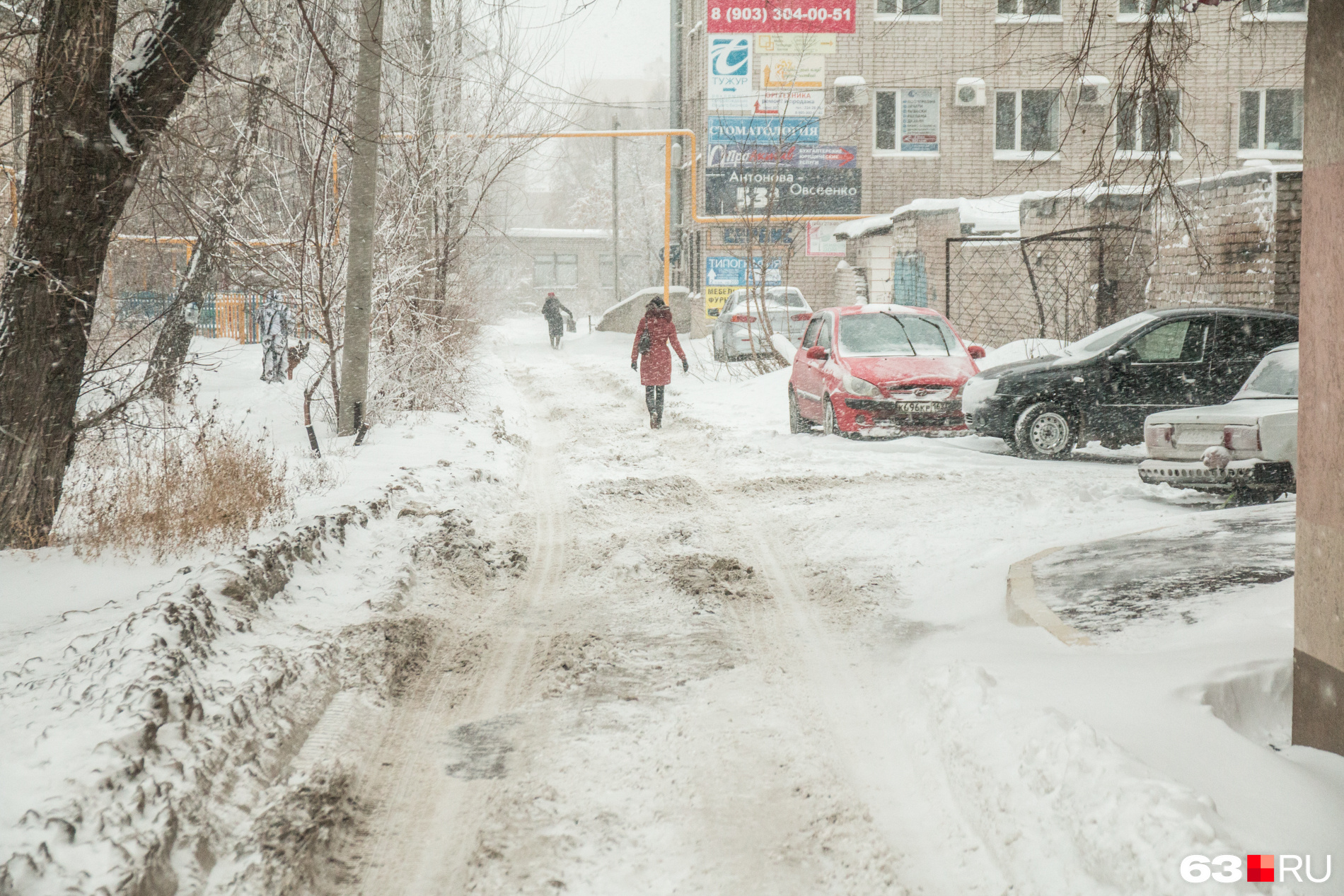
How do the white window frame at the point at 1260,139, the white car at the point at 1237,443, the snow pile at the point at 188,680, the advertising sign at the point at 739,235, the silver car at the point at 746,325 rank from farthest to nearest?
the white window frame at the point at 1260,139 → the advertising sign at the point at 739,235 → the silver car at the point at 746,325 → the white car at the point at 1237,443 → the snow pile at the point at 188,680

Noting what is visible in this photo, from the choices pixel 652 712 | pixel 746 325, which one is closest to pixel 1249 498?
pixel 652 712

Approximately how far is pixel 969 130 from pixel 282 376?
2067 cm

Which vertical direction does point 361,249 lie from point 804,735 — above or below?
above

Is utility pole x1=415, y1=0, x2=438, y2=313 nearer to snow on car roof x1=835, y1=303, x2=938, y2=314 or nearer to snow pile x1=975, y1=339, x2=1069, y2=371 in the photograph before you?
snow on car roof x1=835, y1=303, x2=938, y2=314

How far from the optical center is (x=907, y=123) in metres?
31.4

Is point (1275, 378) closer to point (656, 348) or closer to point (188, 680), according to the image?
point (656, 348)

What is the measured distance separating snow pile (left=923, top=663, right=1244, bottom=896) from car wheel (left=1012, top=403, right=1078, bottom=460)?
→ 27.5 feet

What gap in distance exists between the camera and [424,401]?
592 inches

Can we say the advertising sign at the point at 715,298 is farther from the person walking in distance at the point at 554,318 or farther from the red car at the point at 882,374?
the red car at the point at 882,374

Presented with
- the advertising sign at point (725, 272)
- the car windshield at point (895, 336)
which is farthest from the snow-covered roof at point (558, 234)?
the car windshield at point (895, 336)

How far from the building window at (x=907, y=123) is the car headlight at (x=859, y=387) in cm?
2038

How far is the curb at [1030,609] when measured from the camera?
17.1 ft

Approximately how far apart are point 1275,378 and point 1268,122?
24.8 metres

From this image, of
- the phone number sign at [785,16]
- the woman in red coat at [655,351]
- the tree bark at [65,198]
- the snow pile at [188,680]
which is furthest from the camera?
the phone number sign at [785,16]
